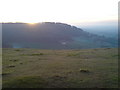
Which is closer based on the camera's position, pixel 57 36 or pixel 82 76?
pixel 82 76

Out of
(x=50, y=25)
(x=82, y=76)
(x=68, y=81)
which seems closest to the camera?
(x=68, y=81)

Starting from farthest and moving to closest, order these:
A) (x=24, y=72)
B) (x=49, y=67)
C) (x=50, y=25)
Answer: (x=50, y=25)
(x=49, y=67)
(x=24, y=72)

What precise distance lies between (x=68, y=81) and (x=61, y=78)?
2.79ft

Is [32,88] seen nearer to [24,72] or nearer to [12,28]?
[24,72]

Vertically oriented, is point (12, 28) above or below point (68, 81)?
above

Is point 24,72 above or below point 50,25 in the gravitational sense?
below

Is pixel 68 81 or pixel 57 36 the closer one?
pixel 68 81

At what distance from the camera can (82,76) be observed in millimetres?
16328

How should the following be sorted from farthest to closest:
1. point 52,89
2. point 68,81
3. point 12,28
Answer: point 12,28 → point 68,81 → point 52,89

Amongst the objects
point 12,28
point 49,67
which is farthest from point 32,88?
point 12,28

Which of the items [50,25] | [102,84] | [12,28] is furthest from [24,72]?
[50,25]

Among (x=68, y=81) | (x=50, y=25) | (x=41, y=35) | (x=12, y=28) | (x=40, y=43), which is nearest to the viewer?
Answer: (x=68, y=81)

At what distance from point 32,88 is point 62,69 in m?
5.35

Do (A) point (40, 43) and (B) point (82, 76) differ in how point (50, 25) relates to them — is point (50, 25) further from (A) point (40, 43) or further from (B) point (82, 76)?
(B) point (82, 76)
